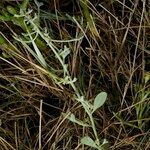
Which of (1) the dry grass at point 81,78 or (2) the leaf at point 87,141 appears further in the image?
(1) the dry grass at point 81,78

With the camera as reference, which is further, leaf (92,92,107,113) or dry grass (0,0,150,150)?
dry grass (0,0,150,150)

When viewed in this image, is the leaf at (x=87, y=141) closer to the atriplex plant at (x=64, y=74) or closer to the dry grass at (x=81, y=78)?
the atriplex plant at (x=64, y=74)

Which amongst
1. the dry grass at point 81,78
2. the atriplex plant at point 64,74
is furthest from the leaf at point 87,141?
the dry grass at point 81,78

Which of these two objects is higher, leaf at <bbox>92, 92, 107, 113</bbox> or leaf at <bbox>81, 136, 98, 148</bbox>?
leaf at <bbox>92, 92, 107, 113</bbox>

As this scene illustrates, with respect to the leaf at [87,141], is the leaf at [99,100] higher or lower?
higher

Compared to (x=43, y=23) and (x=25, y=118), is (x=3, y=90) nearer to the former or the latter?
(x=25, y=118)

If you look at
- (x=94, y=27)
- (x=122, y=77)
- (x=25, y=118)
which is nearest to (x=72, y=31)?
(x=94, y=27)

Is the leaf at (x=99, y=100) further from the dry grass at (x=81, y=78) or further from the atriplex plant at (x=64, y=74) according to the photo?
the dry grass at (x=81, y=78)

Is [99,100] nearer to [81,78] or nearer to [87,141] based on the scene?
[87,141]

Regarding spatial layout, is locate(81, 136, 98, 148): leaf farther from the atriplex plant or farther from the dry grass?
the dry grass

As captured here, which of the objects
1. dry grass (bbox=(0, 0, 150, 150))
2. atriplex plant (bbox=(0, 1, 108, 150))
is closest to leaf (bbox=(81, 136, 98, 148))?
atriplex plant (bbox=(0, 1, 108, 150))

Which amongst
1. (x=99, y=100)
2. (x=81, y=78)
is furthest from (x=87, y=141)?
(x=81, y=78)
